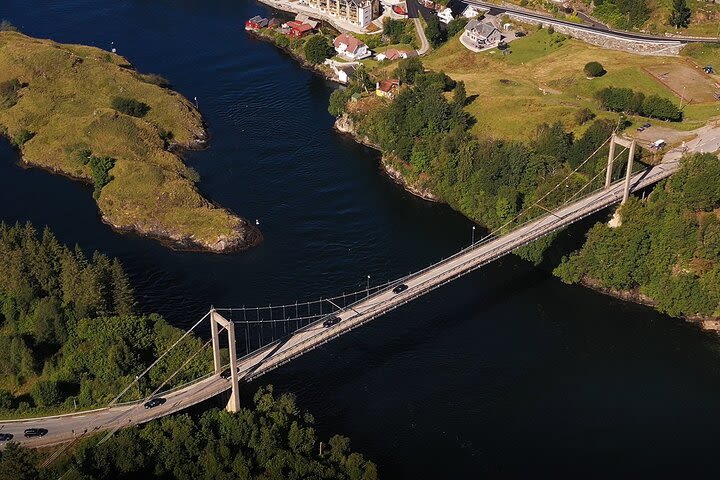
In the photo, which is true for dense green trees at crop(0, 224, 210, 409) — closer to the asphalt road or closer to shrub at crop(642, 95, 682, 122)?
shrub at crop(642, 95, 682, 122)

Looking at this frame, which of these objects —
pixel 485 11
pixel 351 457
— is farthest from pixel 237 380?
pixel 485 11

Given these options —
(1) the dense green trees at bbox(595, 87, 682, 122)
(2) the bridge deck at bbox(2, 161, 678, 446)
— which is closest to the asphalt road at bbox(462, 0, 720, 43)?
(1) the dense green trees at bbox(595, 87, 682, 122)

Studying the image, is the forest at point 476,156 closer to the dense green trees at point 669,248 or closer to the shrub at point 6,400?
the dense green trees at point 669,248

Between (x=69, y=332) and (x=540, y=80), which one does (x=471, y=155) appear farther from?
(x=69, y=332)

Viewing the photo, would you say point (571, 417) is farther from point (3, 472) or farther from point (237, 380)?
point (3, 472)

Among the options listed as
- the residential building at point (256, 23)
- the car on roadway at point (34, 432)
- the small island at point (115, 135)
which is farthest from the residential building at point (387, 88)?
the car on roadway at point (34, 432)

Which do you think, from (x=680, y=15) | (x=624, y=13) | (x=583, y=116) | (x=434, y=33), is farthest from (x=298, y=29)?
(x=680, y=15)

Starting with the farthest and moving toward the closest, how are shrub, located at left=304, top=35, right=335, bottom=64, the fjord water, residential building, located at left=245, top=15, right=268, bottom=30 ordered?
residential building, located at left=245, top=15, right=268, bottom=30
shrub, located at left=304, top=35, right=335, bottom=64
the fjord water
